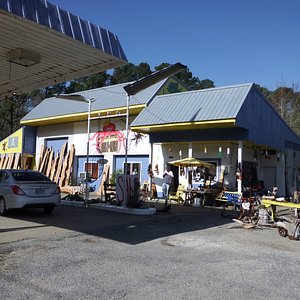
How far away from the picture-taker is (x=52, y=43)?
9.38 meters

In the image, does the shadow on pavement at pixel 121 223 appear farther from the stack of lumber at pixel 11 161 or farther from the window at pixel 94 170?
the stack of lumber at pixel 11 161

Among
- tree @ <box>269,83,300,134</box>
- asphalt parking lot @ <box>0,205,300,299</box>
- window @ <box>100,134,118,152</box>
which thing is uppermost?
tree @ <box>269,83,300,134</box>

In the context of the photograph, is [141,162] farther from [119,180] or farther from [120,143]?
[119,180]

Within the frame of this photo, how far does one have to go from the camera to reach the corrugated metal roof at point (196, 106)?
18.6m

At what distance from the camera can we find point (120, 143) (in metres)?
25.3

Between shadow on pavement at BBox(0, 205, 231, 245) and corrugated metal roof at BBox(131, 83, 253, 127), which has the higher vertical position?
corrugated metal roof at BBox(131, 83, 253, 127)

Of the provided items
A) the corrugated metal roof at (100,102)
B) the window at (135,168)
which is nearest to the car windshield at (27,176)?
the corrugated metal roof at (100,102)

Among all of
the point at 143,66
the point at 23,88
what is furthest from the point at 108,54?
the point at 143,66

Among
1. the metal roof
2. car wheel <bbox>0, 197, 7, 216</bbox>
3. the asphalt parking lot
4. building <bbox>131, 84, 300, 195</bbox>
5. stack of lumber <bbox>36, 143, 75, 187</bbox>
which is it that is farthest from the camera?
stack of lumber <bbox>36, 143, 75, 187</bbox>

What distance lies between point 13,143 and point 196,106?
1811cm

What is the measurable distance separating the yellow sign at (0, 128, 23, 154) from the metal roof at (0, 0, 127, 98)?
64.0 feet

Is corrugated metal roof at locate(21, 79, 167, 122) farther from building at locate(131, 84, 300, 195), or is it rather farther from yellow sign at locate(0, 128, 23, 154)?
yellow sign at locate(0, 128, 23, 154)

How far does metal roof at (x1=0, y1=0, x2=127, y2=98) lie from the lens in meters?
7.90

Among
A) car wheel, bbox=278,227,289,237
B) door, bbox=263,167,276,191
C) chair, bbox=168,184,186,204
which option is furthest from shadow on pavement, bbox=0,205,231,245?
door, bbox=263,167,276,191
